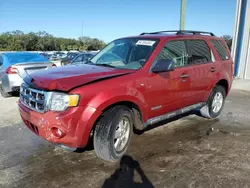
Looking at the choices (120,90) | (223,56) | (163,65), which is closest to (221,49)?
(223,56)

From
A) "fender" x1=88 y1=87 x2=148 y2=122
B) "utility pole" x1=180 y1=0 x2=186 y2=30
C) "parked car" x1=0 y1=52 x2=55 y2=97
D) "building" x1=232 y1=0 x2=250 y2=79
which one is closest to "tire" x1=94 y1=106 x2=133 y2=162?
"fender" x1=88 y1=87 x2=148 y2=122

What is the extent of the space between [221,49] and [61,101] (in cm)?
408

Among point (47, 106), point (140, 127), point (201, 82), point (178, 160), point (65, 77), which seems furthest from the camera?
point (201, 82)

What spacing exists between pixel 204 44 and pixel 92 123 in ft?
10.4

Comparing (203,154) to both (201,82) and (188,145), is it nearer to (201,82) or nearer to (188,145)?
(188,145)

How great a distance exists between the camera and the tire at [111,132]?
3.35 m

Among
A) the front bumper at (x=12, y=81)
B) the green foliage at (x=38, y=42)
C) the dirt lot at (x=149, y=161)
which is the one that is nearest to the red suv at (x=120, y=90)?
the dirt lot at (x=149, y=161)

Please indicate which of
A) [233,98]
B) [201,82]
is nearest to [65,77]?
[201,82]

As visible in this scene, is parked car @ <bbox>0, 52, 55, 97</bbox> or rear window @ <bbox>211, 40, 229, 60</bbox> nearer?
rear window @ <bbox>211, 40, 229, 60</bbox>

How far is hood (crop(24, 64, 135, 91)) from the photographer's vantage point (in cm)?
319

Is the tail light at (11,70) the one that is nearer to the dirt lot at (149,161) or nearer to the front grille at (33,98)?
the dirt lot at (149,161)

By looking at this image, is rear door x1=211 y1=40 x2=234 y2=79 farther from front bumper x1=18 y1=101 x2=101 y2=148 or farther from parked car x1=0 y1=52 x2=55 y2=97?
parked car x1=0 y1=52 x2=55 y2=97

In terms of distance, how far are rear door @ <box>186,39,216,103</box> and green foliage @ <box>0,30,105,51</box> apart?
71.5 meters

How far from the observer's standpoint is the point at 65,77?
3.38m
